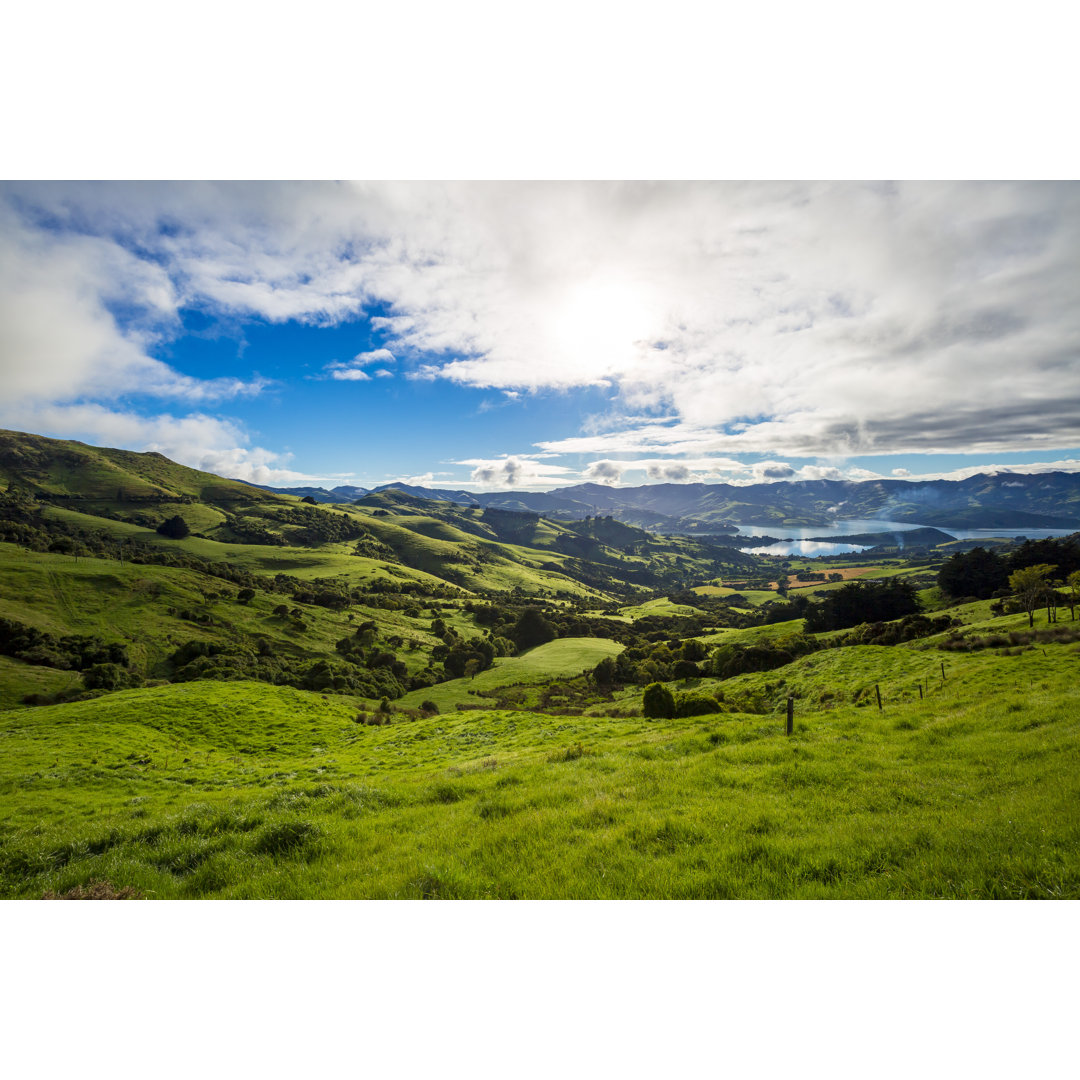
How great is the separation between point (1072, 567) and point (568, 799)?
322 ft

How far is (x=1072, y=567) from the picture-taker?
2564 inches

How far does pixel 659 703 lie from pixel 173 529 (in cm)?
20355

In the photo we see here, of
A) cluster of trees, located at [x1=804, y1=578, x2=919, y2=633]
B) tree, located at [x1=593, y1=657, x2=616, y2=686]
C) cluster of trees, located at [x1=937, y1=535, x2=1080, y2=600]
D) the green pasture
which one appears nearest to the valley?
the green pasture

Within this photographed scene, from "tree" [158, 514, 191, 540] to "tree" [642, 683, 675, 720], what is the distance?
198633 millimetres

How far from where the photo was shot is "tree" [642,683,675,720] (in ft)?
92.9

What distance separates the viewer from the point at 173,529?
545ft

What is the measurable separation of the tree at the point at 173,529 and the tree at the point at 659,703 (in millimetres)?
198633

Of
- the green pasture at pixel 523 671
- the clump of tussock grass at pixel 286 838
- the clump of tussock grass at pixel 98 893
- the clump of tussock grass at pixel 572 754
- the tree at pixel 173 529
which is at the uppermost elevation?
the tree at pixel 173 529

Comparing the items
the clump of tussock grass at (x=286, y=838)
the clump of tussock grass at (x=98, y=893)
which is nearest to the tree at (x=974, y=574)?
the clump of tussock grass at (x=286, y=838)

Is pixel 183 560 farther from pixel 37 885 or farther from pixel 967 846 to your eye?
pixel 967 846

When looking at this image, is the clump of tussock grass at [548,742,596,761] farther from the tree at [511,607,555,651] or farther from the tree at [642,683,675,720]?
the tree at [511,607,555,651]

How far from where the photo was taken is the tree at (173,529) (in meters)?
164

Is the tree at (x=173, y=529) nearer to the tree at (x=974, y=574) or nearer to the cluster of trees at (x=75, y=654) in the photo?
the cluster of trees at (x=75, y=654)

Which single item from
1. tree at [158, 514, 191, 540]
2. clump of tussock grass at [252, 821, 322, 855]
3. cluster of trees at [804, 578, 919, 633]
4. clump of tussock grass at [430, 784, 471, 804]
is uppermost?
tree at [158, 514, 191, 540]
